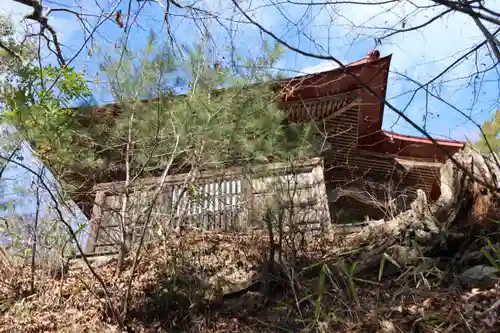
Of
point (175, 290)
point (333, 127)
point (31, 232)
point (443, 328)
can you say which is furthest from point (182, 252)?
point (333, 127)

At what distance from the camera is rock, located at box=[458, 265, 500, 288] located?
350 centimetres

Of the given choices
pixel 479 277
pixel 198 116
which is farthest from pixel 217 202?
pixel 479 277

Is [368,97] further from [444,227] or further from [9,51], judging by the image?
[9,51]

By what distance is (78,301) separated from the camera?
4293 mm

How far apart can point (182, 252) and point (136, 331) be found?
822 millimetres

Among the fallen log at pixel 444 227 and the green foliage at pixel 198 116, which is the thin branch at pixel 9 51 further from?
the fallen log at pixel 444 227

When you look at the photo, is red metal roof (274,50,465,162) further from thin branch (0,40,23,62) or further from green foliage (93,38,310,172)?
thin branch (0,40,23,62)

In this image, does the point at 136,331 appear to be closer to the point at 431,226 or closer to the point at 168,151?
the point at 168,151

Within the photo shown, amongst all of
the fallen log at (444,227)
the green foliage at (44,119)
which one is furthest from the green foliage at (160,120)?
the fallen log at (444,227)

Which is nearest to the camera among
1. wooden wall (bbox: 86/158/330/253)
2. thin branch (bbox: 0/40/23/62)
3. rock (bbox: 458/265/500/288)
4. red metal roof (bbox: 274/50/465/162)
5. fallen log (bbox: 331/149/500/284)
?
thin branch (bbox: 0/40/23/62)

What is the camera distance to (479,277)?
3562mm

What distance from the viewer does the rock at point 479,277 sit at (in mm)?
3500

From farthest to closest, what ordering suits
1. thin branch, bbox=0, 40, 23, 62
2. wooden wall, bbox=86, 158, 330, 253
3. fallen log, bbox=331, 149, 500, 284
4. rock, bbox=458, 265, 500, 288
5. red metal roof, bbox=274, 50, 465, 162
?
red metal roof, bbox=274, 50, 465, 162, wooden wall, bbox=86, 158, 330, 253, fallen log, bbox=331, 149, 500, 284, rock, bbox=458, 265, 500, 288, thin branch, bbox=0, 40, 23, 62

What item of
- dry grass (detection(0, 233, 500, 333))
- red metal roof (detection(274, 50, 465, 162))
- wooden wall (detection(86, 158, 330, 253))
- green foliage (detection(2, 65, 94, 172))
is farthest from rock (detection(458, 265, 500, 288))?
green foliage (detection(2, 65, 94, 172))
